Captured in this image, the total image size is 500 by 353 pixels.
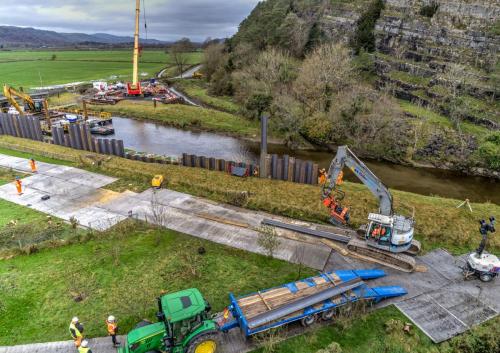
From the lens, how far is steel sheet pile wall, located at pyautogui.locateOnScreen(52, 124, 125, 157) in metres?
28.6

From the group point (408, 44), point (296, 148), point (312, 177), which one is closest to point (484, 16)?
point (408, 44)

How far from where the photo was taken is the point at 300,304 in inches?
457

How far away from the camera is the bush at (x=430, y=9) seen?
47.9 meters

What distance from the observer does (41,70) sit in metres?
93.5

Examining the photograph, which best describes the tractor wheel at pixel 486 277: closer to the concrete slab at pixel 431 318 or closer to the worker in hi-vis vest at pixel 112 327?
the concrete slab at pixel 431 318

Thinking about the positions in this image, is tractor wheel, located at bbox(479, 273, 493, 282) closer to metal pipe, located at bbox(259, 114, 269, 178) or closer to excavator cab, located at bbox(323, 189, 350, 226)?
excavator cab, located at bbox(323, 189, 350, 226)

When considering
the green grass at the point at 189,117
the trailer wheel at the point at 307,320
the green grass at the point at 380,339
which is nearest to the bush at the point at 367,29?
the green grass at the point at 189,117

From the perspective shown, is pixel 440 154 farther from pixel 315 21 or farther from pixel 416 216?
pixel 315 21

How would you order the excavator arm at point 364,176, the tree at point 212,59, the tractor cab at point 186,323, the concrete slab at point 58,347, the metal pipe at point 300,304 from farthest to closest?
the tree at point 212,59
the excavator arm at point 364,176
the metal pipe at point 300,304
the concrete slab at point 58,347
the tractor cab at point 186,323

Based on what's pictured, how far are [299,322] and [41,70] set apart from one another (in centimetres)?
10795

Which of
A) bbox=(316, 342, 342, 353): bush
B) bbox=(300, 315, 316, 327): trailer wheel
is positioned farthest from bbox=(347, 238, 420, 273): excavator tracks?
bbox=(316, 342, 342, 353): bush

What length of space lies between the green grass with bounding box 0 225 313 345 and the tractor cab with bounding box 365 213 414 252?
361 centimetres

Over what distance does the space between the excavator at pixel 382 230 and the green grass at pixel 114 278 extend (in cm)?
341

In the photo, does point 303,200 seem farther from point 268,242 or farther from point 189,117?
point 189,117
